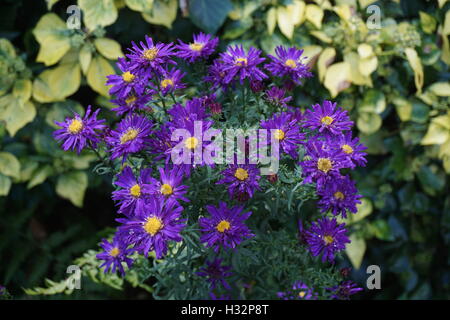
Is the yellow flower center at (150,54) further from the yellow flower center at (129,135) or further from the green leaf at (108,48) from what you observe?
the green leaf at (108,48)

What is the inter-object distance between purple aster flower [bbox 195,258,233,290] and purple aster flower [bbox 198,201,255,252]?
0.20m

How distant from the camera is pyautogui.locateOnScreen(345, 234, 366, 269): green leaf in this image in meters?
1.72

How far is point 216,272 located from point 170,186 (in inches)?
13.0

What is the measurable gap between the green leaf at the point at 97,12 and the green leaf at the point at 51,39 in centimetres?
14

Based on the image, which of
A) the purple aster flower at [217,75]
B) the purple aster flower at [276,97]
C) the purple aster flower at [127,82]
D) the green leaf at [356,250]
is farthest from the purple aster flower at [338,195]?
the green leaf at [356,250]

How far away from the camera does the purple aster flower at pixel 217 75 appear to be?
1.10 meters

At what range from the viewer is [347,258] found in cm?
187

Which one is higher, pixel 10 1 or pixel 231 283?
pixel 10 1

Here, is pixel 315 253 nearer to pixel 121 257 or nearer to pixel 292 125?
pixel 292 125

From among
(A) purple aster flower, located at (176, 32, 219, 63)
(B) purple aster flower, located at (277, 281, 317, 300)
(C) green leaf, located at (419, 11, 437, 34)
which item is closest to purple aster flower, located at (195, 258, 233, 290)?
(B) purple aster flower, located at (277, 281, 317, 300)

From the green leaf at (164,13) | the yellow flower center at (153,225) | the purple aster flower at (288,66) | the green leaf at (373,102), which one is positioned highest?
the green leaf at (164,13)

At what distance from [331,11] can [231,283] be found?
0.99 m

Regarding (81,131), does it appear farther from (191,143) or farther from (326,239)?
(326,239)
